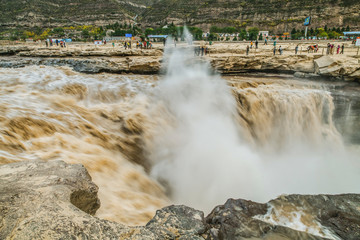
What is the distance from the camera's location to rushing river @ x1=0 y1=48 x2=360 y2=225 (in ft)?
16.6

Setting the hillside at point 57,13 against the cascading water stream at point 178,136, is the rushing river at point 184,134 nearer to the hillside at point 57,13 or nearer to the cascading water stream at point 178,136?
the cascading water stream at point 178,136

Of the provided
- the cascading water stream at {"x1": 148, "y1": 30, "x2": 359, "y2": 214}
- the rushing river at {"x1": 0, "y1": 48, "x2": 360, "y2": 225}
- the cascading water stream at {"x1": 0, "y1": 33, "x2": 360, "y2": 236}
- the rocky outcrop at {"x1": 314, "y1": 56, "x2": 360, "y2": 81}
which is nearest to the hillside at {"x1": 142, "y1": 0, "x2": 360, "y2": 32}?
the rocky outcrop at {"x1": 314, "y1": 56, "x2": 360, "y2": 81}

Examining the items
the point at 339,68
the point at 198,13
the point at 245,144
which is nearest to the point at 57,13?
the point at 198,13

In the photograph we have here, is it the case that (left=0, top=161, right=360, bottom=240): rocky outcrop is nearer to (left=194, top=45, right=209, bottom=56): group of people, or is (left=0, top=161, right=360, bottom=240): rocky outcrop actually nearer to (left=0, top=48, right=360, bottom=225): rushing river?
(left=0, top=48, right=360, bottom=225): rushing river

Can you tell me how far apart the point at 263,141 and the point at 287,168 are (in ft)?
4.34

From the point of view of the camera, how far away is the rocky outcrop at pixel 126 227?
2.12 metres

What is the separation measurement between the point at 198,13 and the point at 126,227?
89.4 metres

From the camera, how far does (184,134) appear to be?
824cm

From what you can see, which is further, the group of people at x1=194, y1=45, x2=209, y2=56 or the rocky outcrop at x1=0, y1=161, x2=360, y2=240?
the group of people at x1=194, y1=45, x2=209, y2=56

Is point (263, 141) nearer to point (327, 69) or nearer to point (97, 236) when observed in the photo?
point (327, 69)

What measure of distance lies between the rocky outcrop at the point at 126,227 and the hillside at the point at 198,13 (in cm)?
7451

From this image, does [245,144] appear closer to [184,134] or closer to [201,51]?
[184,134]

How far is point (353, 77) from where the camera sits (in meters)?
12.1

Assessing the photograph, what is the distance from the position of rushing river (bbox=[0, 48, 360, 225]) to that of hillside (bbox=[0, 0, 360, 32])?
6661 centimetres
